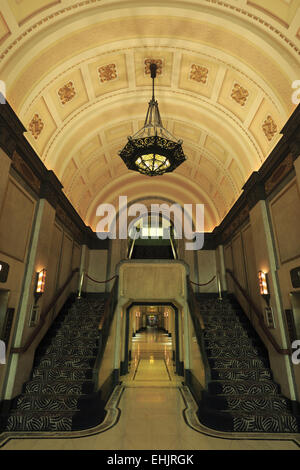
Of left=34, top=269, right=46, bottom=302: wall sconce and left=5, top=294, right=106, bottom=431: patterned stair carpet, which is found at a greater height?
left=34, top=269, right=46, bottom=302: wall sconce

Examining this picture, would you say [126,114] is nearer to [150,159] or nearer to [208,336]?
[150,159]

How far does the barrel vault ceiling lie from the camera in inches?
176

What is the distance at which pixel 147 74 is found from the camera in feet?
20.3

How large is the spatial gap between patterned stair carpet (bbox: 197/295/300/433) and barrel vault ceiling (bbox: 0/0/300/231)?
171 inches

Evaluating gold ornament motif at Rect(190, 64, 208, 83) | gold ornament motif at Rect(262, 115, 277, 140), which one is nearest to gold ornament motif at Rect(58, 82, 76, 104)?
gold ornament motif at Rect(190, 64, 208, 83)

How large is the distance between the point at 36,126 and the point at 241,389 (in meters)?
7.11

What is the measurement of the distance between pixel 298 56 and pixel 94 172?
666cm

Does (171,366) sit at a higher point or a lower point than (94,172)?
lower

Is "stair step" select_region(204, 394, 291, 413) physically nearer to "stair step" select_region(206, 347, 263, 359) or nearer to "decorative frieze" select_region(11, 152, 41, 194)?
"stair step" select_region(206, 347, 263, 359)

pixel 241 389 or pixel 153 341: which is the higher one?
pixel 153 341

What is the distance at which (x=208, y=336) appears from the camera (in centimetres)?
654

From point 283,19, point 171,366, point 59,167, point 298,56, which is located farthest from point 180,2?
point 171,366

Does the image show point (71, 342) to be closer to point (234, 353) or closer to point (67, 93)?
point (234, 353)

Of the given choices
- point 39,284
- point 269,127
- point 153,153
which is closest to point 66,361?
point 39,284
